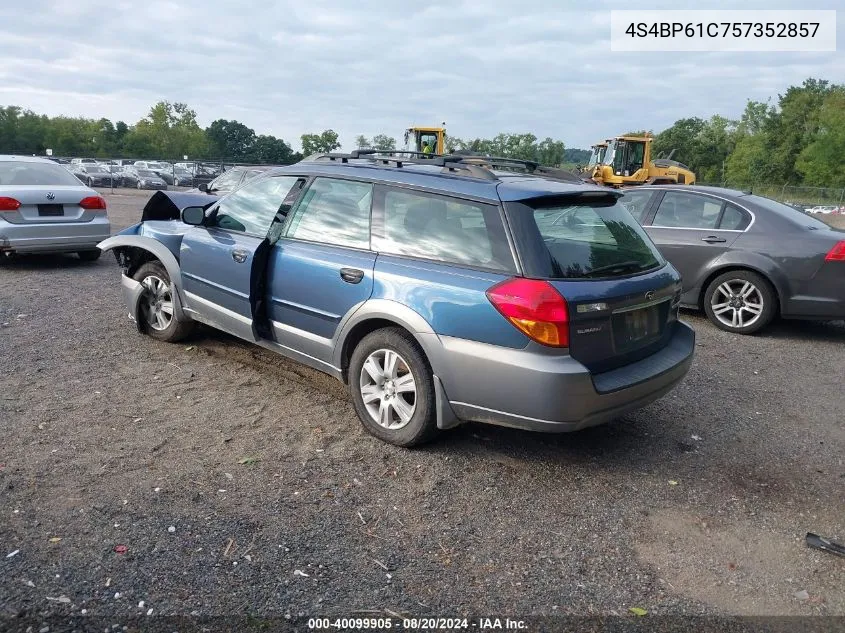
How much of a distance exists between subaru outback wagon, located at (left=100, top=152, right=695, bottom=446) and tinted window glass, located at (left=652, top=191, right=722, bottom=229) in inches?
153

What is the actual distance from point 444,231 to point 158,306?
10.6 ft

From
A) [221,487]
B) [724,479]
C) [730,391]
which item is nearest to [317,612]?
[221,487]

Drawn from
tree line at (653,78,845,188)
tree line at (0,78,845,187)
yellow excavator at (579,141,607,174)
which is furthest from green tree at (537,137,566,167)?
yellow excavator at (579,141,607,174)

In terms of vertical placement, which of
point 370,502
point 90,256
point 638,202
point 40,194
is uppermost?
point 638,202

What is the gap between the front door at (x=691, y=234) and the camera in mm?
7801

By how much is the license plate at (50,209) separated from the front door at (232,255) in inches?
196

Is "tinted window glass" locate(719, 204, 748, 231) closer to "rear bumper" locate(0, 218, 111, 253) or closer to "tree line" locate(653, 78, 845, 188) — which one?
"rear bumper" locate(0, 218, 111, 253)

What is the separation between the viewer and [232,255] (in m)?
5.05

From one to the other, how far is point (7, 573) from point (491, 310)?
2517mm

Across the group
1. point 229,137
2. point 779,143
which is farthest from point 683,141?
point 229,137

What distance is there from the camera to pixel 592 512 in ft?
11.8

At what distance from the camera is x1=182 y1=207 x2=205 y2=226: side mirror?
212 inches

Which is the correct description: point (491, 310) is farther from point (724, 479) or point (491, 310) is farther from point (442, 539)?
point (724, 479)

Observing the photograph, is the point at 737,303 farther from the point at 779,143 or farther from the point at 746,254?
the point at 779,143
